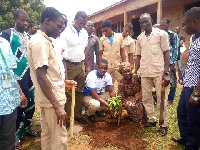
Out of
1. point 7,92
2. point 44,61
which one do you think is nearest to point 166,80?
point 44,61

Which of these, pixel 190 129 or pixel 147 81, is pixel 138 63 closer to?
pixel 147 81

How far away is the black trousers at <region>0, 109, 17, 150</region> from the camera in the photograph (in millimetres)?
1909

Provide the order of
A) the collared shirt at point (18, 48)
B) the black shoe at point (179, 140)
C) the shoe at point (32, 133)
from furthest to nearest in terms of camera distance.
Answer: the shoe at point (32, 133), the black shoe at point (179, 140), the collared shirt at point (18, 48)

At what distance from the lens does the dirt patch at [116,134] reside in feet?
10.1

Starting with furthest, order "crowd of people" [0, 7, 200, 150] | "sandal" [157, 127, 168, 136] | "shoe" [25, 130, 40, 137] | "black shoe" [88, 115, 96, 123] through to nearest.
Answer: "black shoe" [88, 115, 96, 123], "shoe" [25, 130, 40, 137], "sandal" [157, 127, 168, 136], "crowd of people" [0, 7, 200, 150]

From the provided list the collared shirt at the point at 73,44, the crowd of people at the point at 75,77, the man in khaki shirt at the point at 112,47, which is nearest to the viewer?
the crowd of people at the point at 75,77

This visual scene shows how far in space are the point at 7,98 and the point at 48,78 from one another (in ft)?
1.50

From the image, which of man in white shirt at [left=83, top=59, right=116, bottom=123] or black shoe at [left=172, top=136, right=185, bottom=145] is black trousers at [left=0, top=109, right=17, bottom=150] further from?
black shoe at [left=172, top=136, right=185, bottom=145]

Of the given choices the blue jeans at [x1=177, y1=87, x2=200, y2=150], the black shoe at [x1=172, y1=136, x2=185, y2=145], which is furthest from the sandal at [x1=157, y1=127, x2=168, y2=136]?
the blue jeans at [x1=177, y1=87, x2=200, y2=150]

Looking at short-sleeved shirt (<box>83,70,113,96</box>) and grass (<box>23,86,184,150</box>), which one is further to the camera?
short-sleeved shirt (<box>83,70,113,96</box>)

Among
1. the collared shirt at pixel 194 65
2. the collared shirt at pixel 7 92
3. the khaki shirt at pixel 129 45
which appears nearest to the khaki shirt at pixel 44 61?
the collared shirt at pixel 7 92

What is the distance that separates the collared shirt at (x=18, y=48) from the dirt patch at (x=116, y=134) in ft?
5.51

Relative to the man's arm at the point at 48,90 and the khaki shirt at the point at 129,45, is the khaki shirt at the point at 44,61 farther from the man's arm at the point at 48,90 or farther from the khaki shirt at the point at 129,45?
the khaki shirt at the point at 129,45

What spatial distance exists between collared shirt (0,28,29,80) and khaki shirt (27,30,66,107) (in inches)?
46.5
